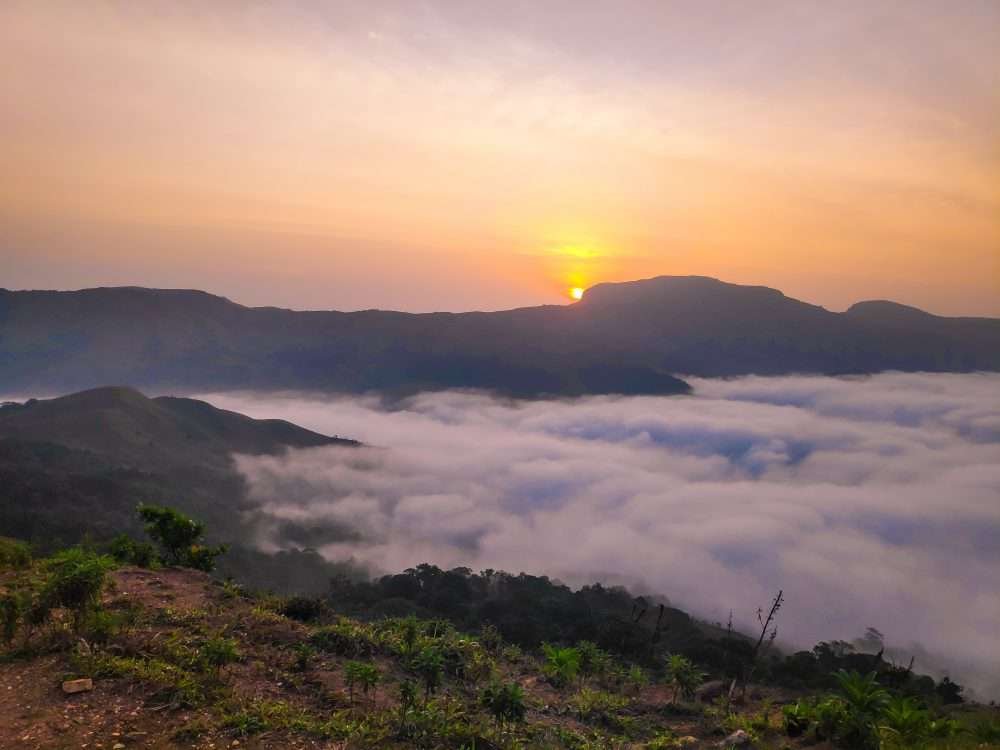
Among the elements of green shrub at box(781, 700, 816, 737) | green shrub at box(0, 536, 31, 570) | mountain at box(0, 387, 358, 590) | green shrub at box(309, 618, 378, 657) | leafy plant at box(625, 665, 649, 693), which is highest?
green shrub at box(0, 536, 31, 570)

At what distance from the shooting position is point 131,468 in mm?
100125

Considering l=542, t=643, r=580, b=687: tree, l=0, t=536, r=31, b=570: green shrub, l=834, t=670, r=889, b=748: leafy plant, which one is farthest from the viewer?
l=542, t=643, r=580, b=687: tree

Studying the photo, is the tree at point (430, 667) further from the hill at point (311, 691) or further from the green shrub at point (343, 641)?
the green shrub at point (343, 641)

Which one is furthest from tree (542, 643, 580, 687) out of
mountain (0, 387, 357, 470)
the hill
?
mountain (0, 387, 357, 470)

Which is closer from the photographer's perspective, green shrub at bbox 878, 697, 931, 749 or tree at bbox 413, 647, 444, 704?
green shrub at bbox 878, 697, 931, 749

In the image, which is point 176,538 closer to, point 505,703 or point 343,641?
point 343,641

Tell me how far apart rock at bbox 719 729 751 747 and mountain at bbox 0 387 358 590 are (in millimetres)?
44030

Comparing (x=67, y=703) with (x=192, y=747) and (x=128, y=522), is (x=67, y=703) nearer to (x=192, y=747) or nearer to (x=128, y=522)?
(x=192, y=747)

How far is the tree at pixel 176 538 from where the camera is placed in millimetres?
21328

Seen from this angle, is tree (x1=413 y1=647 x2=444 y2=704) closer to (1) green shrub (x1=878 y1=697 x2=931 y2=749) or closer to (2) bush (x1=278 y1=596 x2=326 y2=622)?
(2) bush (x1=278 y1=596 x2=326 y2=622)

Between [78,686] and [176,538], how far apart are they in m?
12.1

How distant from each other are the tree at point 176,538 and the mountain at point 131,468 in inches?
1039

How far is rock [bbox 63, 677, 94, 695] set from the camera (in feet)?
33.1

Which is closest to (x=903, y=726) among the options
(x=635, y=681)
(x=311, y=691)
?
(x=635, y=681)
